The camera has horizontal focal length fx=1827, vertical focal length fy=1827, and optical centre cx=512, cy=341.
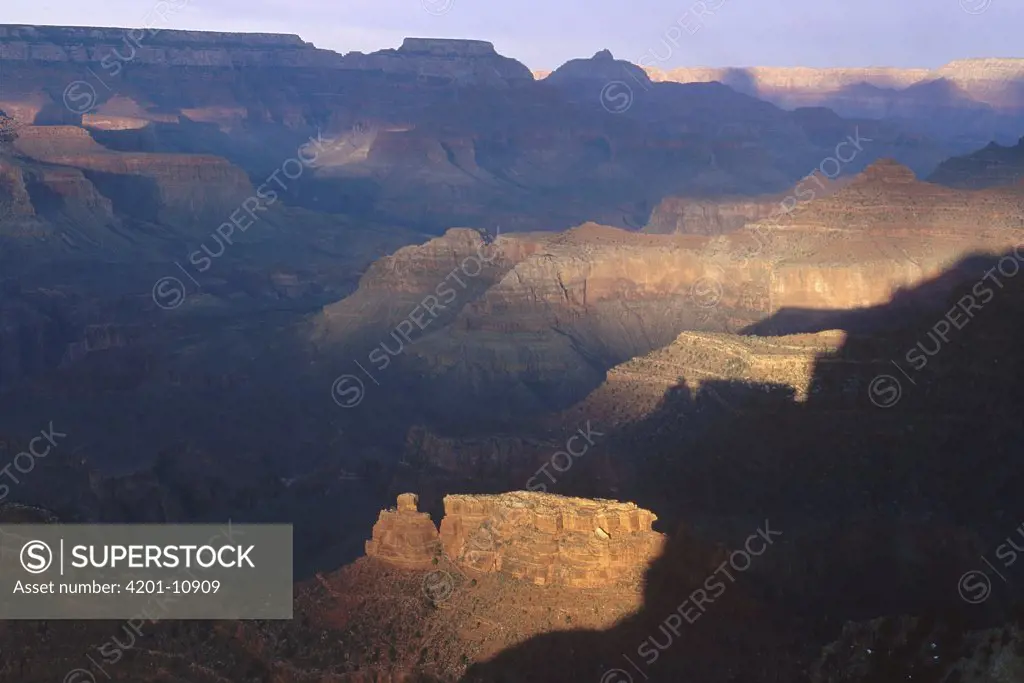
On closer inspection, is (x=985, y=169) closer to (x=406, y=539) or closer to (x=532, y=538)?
(x=406, y=539)

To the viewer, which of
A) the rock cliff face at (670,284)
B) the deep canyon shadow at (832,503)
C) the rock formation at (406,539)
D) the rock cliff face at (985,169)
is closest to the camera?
the deep canyon shadow at (832,503)

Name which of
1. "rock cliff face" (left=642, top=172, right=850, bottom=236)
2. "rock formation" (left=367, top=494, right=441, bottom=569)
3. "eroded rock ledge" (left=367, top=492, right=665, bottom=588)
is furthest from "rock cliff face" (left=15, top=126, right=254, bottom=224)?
"eroded rock ledge" (left=367, top=492, right=665, bottom=588)

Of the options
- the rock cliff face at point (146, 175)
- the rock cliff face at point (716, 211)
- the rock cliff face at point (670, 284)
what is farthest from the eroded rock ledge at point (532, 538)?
the rock cliff face at point (146, 175)

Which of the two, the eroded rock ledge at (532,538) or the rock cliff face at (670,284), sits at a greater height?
the rock cliff face at (670,284)

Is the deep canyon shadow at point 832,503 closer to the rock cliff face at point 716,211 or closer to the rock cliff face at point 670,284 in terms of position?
the rock cliff face at point 670,284

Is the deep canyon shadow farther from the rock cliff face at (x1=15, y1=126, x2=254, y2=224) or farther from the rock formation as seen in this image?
the rock cliff face at (x1=15, y1=126, x2=254, y2=224)

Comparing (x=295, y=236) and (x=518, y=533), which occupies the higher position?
(x=295, y=236)

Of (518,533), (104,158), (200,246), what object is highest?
(104,158)

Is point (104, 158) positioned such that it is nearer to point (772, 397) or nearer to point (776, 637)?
point (772, 397)

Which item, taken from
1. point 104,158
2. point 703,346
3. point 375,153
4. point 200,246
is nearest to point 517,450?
point 703,346
